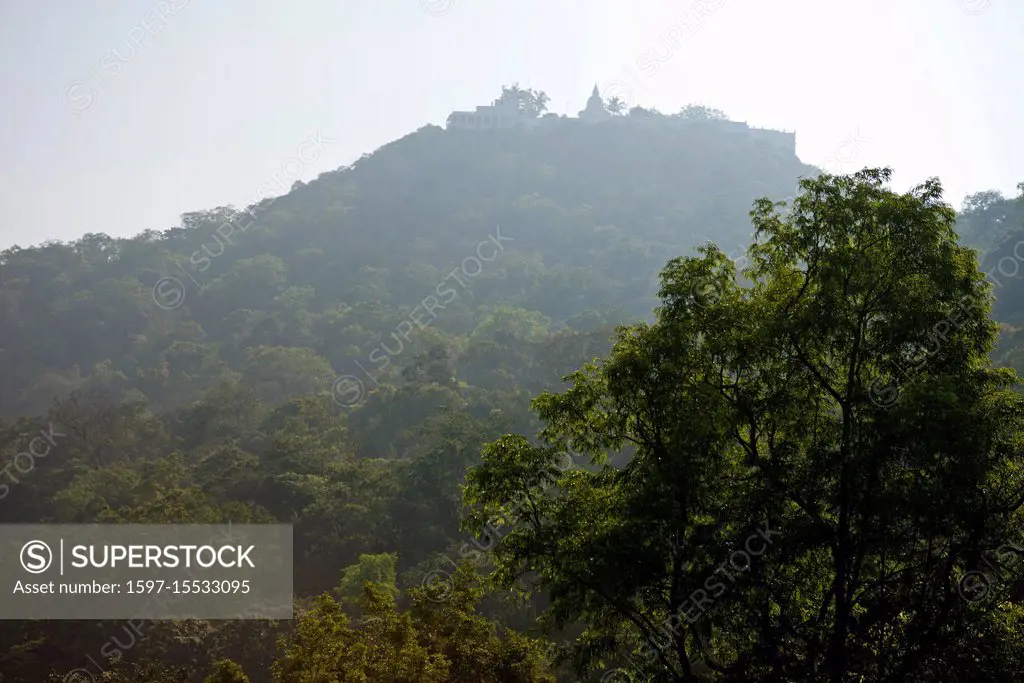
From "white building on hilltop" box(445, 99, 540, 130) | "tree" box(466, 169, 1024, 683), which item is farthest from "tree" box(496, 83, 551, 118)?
"tree" box(466, 169, 1024, 683)

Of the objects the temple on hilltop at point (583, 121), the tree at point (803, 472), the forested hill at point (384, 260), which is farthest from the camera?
the temple on hilltop at point (583, 121)

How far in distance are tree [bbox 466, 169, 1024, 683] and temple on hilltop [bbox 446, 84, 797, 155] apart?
108 metres

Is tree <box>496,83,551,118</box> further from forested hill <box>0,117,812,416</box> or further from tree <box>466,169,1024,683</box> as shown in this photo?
tree <box>466,169,1024,683</box>

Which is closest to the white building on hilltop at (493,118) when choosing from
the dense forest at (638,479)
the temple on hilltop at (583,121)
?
the temple on hilltop at (583,121)

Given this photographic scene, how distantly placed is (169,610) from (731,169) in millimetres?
92774

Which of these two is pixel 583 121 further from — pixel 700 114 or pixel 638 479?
pixel 638 479

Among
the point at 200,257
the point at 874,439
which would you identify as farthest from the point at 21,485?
the point at 200,257

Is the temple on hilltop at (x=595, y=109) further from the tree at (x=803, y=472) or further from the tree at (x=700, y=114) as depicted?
the tree at (x=803, y=472)

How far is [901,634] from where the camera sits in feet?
26.2

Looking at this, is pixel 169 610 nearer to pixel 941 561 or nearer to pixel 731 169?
pixel 941 561

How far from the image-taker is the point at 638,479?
26.5ft

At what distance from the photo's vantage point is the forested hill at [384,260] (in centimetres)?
6022

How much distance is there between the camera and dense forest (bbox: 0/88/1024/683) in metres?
7.67

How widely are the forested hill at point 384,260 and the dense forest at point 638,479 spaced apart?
184 cm
